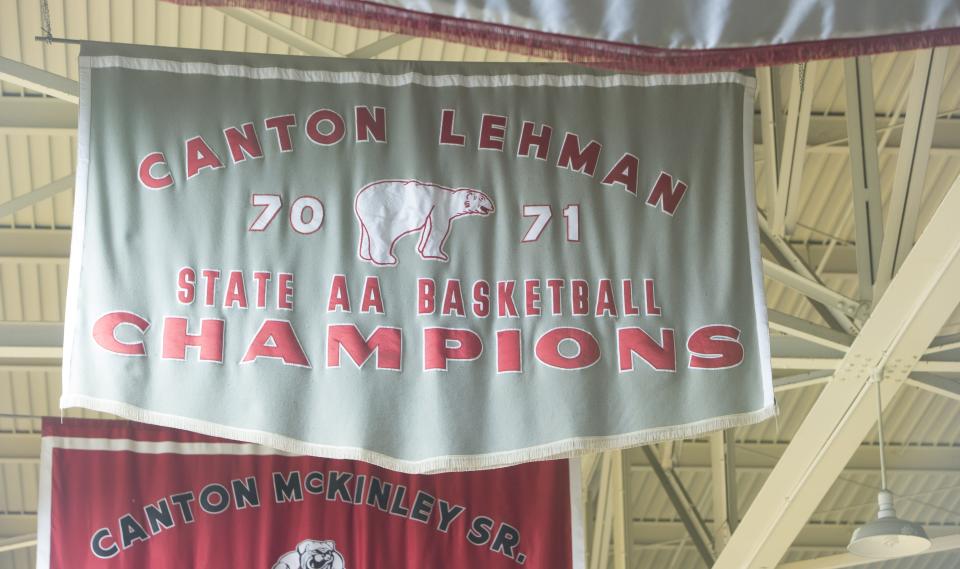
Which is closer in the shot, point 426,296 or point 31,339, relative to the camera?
point 426,296

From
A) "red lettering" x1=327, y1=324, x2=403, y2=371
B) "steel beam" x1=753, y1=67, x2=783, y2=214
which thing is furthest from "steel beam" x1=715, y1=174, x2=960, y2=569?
"red lettering" x1=327, y1=324, x2=403, y2=371

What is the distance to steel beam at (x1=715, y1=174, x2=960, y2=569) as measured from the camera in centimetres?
836

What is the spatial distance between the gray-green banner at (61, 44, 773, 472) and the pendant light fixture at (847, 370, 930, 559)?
2.64 metres

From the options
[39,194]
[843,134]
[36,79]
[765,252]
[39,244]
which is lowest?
[39,194]

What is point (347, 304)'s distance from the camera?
7156 mm

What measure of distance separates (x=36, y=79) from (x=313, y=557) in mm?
3920

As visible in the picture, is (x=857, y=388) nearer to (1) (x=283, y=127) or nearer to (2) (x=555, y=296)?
(2) (x=555, y=296)

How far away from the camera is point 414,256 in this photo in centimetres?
729

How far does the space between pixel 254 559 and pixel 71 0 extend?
16.8ft

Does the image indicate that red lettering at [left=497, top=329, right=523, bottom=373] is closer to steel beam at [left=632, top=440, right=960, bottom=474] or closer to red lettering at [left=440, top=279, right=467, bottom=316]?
red lettering at [left=440, top=279, right=467, bottom=316]

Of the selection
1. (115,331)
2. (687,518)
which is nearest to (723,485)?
(687,518)

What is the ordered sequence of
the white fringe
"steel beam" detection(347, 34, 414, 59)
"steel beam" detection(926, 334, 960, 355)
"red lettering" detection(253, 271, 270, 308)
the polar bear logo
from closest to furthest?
the white fringe → "red lettering" detection(253, 271, 270, 308) → the polar bear logo → "steel beam" detection(926, 334, 960, 355) → "steel beam" detection(347, 34, 414, 59)

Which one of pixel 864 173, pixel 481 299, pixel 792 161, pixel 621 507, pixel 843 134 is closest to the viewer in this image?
pixel 481 299

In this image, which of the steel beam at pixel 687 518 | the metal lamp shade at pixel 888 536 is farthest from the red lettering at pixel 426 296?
the steel beam at pixel 687 518
